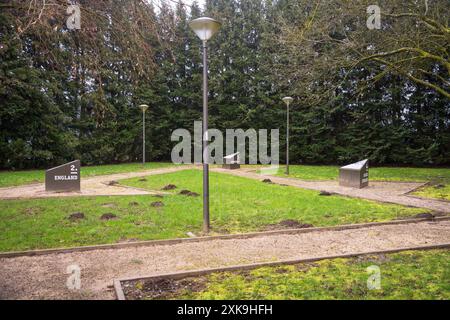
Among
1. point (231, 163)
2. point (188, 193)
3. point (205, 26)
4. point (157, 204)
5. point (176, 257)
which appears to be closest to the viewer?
point (176, 257)

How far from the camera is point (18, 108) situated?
20.6m

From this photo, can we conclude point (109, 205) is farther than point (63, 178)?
No

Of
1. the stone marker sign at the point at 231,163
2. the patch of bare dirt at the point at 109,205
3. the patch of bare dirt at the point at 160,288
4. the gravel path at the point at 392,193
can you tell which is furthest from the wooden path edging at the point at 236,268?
the stone marker sign at the point at 231,163

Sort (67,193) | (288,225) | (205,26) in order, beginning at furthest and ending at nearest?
(67,193) < (288,225) < (205,26)

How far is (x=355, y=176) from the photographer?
518 inches

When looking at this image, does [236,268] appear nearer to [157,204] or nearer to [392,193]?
[157,204]

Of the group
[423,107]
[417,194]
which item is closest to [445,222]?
[417,194]

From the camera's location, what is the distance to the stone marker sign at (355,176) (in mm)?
13016

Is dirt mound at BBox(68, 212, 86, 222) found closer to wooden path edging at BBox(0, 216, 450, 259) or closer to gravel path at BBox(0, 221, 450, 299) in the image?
wooden path edging at BBox(0, 216, 450, 259)

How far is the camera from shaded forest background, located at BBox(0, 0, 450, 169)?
4336mm

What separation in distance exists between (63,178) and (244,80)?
64.2ft


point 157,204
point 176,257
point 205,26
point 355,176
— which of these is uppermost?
point 205,26

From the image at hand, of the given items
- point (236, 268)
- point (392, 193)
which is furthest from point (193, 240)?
point (392, 193)
